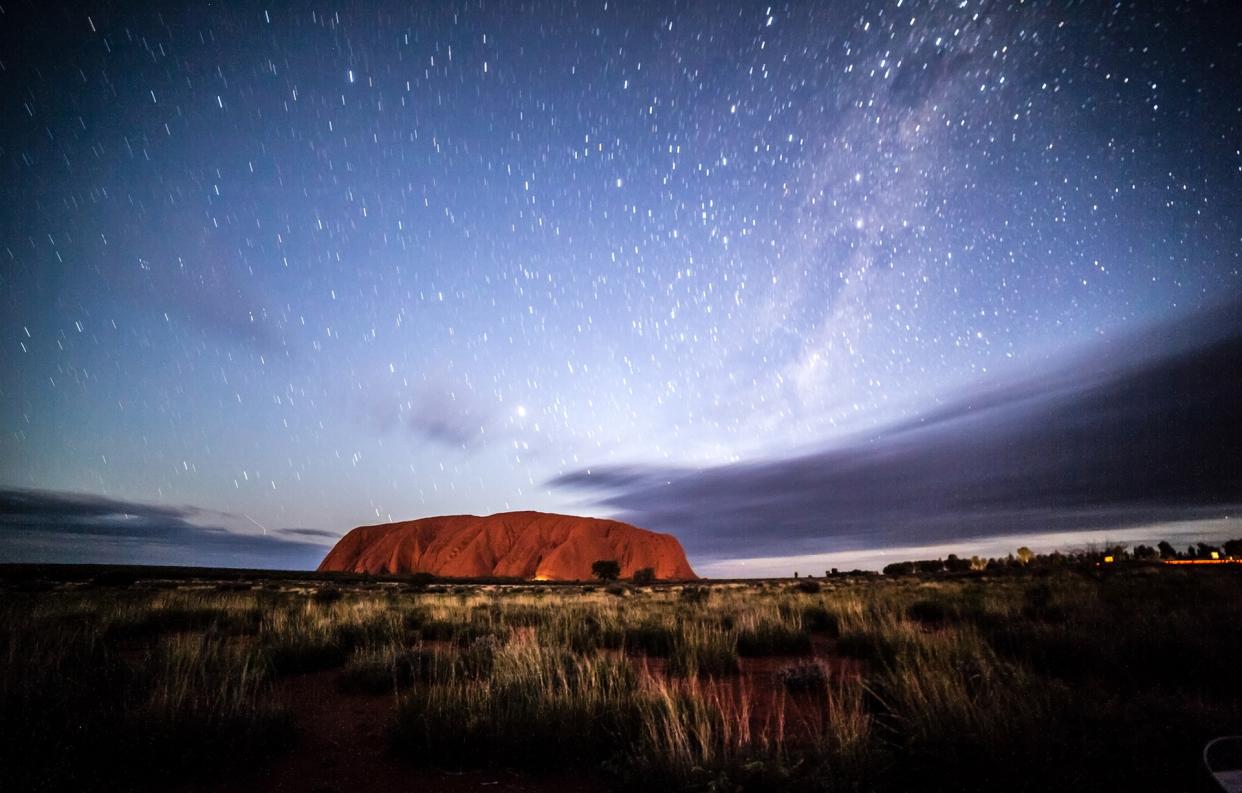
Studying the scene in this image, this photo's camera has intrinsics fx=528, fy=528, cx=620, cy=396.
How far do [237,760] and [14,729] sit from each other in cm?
169

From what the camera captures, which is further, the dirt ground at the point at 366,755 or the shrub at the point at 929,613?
the shrub at the point at 929,613

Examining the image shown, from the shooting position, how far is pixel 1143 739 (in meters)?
3.57

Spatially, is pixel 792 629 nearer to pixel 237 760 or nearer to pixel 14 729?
pixel 237 760

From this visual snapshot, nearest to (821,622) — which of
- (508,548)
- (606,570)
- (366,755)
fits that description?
(366,755)

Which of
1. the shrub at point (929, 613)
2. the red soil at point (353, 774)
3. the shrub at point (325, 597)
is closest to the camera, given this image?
the red soil at point (353, 774)

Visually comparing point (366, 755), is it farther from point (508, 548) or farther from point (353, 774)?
point (508, 548)

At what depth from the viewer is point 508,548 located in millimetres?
107438

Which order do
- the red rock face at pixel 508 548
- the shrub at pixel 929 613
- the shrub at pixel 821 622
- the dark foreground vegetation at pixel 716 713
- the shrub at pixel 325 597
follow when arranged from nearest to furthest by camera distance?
1. the dark foreground vegetation at pixel 716 713
2. the shrub at pixel 821 622
3. the shrub at pixel 929 613
4. the shrub at pixel 325 597
5. the red rock face at pixel 508 548

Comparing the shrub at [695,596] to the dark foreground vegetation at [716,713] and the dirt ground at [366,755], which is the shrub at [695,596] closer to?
the dark foreground vegetation at [716,713]

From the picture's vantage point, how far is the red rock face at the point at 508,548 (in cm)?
9981

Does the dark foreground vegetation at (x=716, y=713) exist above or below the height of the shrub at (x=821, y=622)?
above

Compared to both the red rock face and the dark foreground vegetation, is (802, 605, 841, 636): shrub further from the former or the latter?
the red rock face

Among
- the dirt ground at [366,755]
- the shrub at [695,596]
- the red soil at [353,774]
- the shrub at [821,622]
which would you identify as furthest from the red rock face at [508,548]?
the red soil at [353,774]

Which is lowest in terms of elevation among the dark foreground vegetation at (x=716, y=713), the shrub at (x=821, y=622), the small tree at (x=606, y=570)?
the small tree at (x=606, y=570)
